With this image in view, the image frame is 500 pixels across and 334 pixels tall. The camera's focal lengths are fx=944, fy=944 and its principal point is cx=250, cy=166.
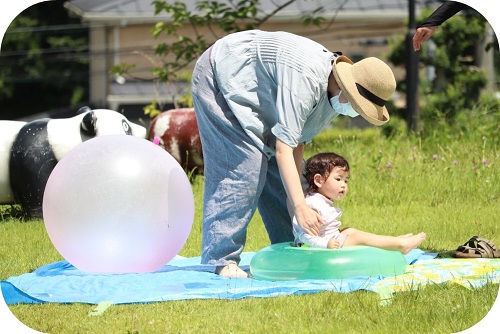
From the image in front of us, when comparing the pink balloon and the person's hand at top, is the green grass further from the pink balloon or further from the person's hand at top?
the person's hand at top

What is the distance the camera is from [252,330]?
427 cm

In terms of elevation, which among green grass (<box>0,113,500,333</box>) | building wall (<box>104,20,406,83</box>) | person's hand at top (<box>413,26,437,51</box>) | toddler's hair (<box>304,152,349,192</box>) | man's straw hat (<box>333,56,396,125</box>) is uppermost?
person's hand at top (<box>413,26,437,51</box>)

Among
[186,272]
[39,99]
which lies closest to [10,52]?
[39,99]

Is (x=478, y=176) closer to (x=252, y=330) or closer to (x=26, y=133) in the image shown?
(x=26, y=133)

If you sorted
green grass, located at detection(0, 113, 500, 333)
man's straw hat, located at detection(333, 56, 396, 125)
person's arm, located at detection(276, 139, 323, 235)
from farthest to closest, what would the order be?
man's straw hat, located at detection(333, 56, 396, 125)
person's arm, located at detection(276, 139, 323, 235)
green grass, located at detection(0, 113, 500, 333)

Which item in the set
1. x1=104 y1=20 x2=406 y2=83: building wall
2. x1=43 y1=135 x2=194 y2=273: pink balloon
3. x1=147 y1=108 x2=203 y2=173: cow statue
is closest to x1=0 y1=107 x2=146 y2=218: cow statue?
x1=147 y1=108 x2=203 y2=173: cow statue

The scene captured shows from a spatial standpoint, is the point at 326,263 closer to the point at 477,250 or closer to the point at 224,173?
the point at 224,173

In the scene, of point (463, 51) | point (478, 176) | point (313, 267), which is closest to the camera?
point (313, 267)

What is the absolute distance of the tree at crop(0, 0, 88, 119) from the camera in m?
29.7

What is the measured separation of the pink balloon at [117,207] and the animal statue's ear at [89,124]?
186 cm

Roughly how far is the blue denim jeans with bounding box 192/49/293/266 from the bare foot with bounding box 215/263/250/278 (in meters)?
0.03

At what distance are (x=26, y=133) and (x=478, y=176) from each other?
377cm

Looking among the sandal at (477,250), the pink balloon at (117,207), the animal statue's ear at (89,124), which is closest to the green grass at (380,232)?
the sandal at (477,250)

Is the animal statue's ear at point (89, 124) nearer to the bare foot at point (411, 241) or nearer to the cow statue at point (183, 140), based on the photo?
the cow statue at point (183, 140)
